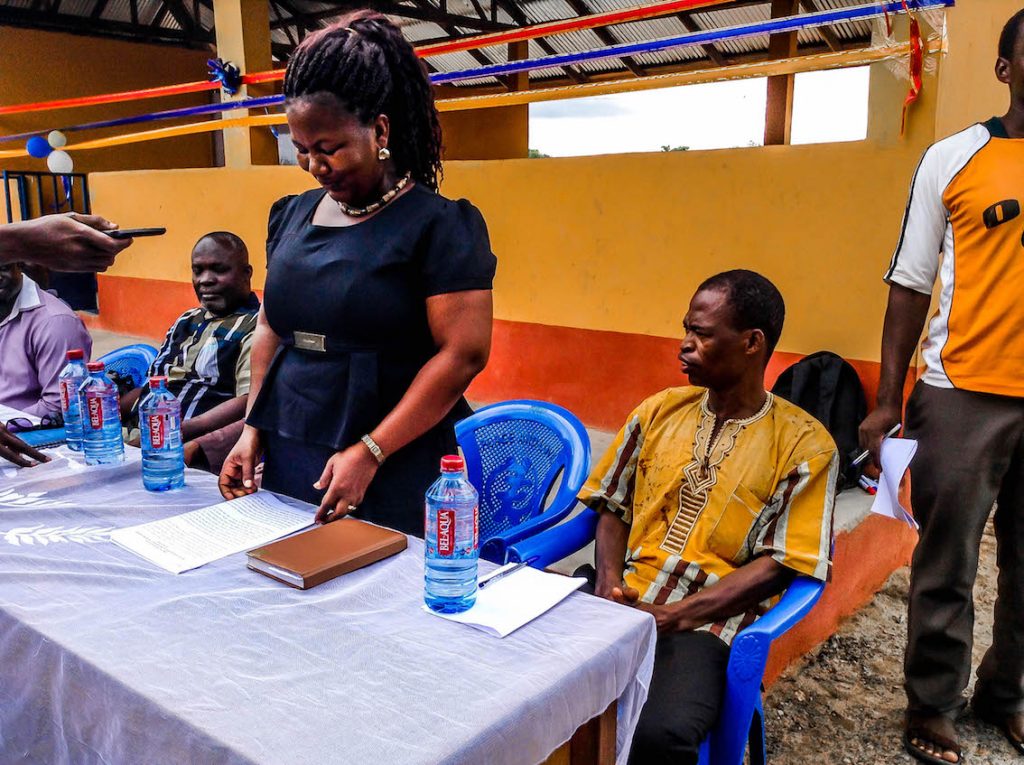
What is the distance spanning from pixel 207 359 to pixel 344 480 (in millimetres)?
1471

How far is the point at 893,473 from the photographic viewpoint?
1.82 m

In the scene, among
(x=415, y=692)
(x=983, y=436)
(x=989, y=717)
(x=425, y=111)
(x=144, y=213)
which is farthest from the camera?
(x=144, y=213)

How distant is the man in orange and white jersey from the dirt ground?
0.08 metres

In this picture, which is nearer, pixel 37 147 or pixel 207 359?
pixel 207 359

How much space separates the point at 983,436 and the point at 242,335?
7.39ft

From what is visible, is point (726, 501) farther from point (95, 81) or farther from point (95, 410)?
point (95, 81)

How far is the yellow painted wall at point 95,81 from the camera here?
34.1ft

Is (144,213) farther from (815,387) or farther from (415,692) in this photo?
(415,692)

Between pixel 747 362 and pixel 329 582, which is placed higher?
pixel 747 362

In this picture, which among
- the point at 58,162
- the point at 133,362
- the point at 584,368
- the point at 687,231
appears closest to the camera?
the point at 133,362

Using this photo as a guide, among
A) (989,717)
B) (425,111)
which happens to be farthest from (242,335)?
(989,717)

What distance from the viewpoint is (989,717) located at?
2203mm

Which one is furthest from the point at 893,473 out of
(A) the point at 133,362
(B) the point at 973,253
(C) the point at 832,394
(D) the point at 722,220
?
(A) the point at 133,362

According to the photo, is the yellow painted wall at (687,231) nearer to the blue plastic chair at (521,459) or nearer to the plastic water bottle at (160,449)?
the blue plastic chair at (521,459)
